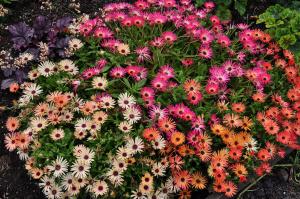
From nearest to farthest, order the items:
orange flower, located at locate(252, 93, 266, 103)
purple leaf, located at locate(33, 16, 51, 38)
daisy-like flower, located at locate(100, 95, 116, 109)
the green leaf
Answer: daisy-like flower, located at locate(100, 95, 116, 109) < orange flower, located at locate(252, 93, 266, 103) < purple leaf, located at locate(33, 16, 51, 38) < the green leaf

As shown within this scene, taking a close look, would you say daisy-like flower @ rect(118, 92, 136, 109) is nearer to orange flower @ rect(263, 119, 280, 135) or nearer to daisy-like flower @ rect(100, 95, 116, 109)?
daisy-like flower @ rect(100, 95, 116, 109)

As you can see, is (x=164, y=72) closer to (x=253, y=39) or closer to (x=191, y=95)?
(x=191, y=95)

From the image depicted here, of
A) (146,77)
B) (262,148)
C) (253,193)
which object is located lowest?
(253,193)

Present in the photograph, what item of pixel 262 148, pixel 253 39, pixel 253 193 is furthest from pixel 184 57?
pixel 253 193

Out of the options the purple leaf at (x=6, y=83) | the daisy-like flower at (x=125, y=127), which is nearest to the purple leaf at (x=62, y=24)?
the purple leaf at (x=6, y=83)

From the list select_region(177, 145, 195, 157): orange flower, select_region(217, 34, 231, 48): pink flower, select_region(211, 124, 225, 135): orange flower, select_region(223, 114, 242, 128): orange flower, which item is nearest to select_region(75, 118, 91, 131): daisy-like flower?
select_region(177, 145, 195, 157): orange flower

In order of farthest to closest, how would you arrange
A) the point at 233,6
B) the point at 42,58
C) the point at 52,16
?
the point at 233,6 → the point at 52,16 → the point at 42,58

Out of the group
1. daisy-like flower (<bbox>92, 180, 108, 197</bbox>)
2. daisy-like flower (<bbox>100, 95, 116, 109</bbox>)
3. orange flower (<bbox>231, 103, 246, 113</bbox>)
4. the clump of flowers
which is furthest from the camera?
orange flower (<bbox>231, 103, 246, 113</bbox>)

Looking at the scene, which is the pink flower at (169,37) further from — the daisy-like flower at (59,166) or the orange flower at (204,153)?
the daisy-like flower at (59,166)
